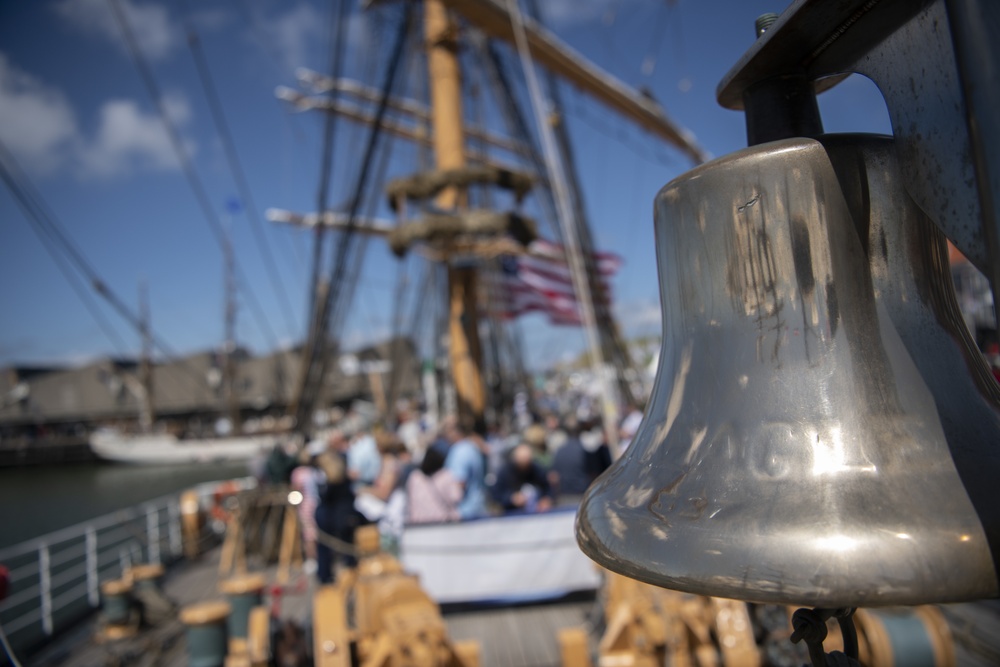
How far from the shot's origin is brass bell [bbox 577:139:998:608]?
528 mm

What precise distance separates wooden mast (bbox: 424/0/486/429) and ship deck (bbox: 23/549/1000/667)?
16.6 feet

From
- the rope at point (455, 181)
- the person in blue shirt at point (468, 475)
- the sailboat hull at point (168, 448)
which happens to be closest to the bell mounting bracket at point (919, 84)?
the person in blue shirt at point (468, 475)

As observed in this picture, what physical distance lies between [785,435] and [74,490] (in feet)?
105

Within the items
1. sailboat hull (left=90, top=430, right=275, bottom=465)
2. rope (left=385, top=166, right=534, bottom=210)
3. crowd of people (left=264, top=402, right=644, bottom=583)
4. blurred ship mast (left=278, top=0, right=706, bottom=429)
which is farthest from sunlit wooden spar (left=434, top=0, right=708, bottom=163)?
sailboat hull (left=90, top=430, right=275, bottom=465)

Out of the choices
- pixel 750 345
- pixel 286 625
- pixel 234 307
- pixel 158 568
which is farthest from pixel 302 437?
pixel 234 307

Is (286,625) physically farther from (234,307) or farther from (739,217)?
(234,307)

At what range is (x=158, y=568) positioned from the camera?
5.62m

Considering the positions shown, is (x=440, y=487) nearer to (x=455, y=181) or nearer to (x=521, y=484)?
(x=521, y=484)

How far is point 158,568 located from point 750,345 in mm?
6167

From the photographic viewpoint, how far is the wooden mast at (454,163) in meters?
10.8

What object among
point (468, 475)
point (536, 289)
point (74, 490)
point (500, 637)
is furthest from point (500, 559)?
point (74, 490)

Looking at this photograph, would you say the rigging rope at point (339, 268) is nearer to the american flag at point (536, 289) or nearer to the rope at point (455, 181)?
the rope at point (455, 181)

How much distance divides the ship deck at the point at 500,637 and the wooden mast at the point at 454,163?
5.06 meters

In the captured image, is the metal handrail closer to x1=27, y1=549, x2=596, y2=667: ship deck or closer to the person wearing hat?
x1=27, y1=549, x2=596, y2=667: ship deck
